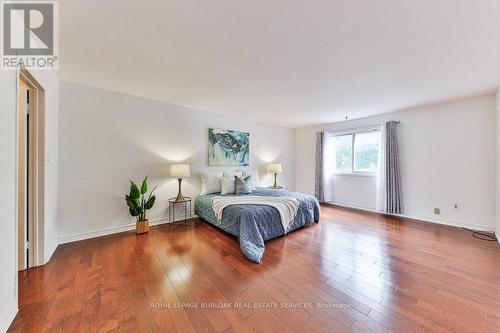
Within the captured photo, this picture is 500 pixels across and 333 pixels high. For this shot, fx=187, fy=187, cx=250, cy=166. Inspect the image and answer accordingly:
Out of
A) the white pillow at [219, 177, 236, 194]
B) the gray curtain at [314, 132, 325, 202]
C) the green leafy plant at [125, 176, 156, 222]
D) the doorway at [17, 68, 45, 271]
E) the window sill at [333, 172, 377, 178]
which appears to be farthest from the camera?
the gray curtain at [314, 132, 325, 202]

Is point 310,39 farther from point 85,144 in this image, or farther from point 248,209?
point 85,144

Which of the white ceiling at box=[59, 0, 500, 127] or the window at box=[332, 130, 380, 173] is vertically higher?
the white ceiling at box=[59, 0, 500, 127]

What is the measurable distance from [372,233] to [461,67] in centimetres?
240

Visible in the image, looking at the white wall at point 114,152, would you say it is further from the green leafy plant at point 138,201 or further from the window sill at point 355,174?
the window sill at point 355,174

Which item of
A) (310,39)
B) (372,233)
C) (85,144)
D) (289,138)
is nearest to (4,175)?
(85,144)

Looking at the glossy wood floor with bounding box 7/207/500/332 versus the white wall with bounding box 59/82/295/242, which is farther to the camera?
the white wall with bounding box 59/82/295/242

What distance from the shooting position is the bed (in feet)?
7.64

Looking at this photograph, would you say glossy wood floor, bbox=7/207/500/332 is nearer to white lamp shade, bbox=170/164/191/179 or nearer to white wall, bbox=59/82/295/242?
white wall, bbox=59/82/295/242

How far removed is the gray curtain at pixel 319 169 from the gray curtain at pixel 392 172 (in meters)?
1.49

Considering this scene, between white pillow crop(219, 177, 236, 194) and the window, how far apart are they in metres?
2.98

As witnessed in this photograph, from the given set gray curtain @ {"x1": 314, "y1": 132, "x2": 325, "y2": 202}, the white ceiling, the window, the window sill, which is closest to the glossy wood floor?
the window sill

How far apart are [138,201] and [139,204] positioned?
2.9 inches

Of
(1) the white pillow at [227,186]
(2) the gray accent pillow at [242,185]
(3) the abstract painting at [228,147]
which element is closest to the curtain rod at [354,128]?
(3) the abstract painting at [228,147]

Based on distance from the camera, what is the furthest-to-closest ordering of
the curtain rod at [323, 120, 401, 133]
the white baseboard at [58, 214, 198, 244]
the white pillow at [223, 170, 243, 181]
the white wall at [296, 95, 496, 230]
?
the curtain rod at [323, 120, 401, 133]
the white pillow at [223, 170, 243, 181]
the white wall at [296, 95, 496, 230]
the white baseboard at [58, 214, 198, 244]
